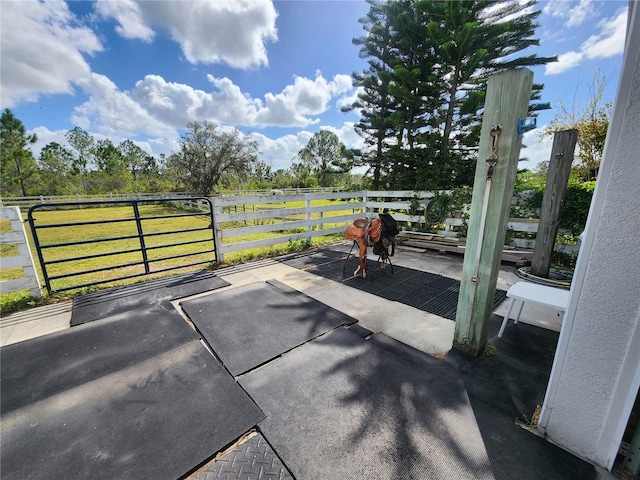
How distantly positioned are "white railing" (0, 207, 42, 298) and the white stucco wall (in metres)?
4.96

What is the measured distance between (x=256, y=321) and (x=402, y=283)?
2.17 meters

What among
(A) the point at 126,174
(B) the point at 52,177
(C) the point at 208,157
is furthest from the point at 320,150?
(B) the point at 52,177

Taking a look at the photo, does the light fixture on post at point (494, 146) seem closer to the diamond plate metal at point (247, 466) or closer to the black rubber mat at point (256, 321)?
the black rubber mat at point (256, 321)

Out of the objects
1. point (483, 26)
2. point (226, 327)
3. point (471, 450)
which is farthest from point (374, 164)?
point (471, 450)

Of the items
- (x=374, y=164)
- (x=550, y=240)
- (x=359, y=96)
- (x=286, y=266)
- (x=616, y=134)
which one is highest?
(x=359, y=96)

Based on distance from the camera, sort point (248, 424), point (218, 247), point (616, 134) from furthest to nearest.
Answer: point (218, 247), point (248, 424), point (616, 134)

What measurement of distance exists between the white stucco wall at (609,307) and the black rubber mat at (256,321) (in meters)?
1.67

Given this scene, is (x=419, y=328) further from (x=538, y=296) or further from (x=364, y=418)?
(x=364, y=418)

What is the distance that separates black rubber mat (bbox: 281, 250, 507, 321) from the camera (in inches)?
118

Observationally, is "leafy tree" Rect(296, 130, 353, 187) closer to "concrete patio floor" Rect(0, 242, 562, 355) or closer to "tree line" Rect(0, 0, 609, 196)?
"tree line" Rect(0, 0, 609, 196)

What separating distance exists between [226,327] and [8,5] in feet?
16.4

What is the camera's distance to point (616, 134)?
1.04 metres

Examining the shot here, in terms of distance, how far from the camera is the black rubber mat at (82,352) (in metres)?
1.76

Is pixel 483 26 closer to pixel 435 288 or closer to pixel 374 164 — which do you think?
pixel 374 164
